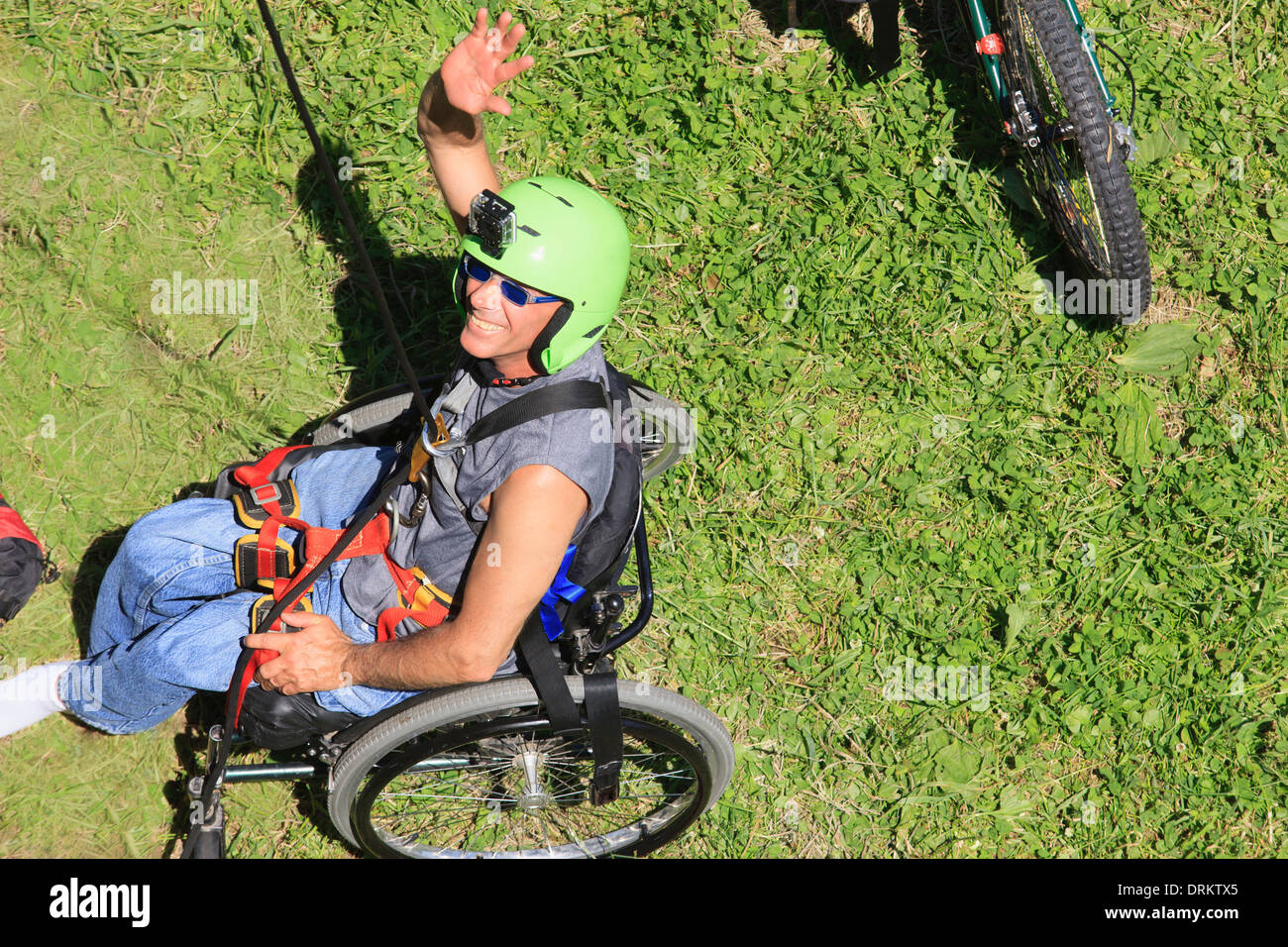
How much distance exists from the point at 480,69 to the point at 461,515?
1380 millimetres

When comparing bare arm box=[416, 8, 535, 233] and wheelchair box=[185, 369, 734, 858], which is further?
wheelchair box=[185, 369, 734, 858]

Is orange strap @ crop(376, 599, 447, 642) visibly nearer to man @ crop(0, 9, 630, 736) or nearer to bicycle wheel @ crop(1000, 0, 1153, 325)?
man @ crop(0, 9, 630, 736)

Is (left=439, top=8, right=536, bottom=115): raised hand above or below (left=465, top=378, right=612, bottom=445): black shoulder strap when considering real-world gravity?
above

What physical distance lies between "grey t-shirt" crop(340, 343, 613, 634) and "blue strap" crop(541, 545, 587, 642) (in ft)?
0.31

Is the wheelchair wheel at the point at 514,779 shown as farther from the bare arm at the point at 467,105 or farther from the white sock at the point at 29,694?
the bare arm at the point at 467,105

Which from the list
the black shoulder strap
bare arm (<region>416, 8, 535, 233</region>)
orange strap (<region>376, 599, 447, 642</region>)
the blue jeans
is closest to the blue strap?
orange strap (<region>376, 599, 447, 642</region>)

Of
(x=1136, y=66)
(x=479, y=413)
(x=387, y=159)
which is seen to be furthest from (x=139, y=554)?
(x=1136, y=66)

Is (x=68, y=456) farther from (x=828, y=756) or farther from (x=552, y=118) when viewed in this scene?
(x=828, y=756)

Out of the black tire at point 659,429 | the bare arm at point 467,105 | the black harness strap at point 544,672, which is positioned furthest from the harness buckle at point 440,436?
the black tire at point 659,429

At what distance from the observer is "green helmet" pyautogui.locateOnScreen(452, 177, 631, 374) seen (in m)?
3.06

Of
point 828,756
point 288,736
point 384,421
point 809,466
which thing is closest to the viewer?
point 288,736

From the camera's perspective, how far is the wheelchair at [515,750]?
134 inches

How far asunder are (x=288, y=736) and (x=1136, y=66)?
5222 mm

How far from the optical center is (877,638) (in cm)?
477
